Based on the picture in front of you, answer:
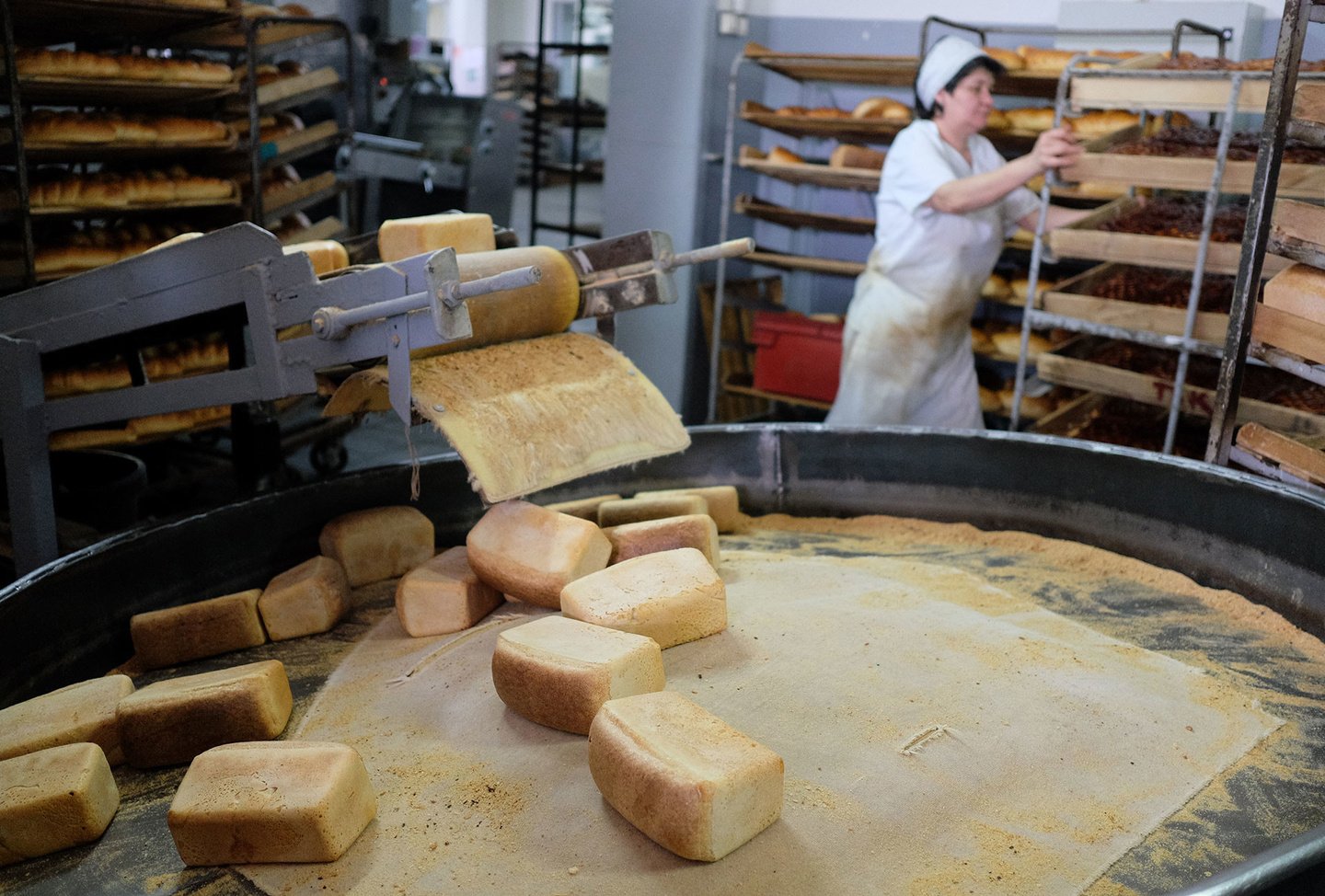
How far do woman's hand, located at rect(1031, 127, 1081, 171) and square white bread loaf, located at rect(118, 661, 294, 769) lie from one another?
2677 millimetres

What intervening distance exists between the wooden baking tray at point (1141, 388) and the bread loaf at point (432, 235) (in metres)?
2.00

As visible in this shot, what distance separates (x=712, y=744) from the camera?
4.38 ft

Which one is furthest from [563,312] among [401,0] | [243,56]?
[401,0]

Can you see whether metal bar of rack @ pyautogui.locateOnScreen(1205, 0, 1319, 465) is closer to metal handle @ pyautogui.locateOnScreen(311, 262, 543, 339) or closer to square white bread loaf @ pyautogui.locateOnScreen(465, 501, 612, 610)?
square white bread loaf @ pyautogui.locateOnScreen(465, 501, 612, 610)

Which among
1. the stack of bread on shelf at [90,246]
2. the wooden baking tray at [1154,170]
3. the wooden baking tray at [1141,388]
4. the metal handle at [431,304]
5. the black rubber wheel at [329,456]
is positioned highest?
the wooden baking tray at [1154,170]

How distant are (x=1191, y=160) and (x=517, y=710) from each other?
2571 millimetres

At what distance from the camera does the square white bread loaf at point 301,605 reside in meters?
A: 1.89

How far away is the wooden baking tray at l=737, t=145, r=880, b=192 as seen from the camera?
4.54m

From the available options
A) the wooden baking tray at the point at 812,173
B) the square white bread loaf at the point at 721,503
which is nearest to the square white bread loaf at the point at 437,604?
the square white bread loaf at the point at 721,503

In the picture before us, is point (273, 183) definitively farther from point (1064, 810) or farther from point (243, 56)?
point (1064, 810)

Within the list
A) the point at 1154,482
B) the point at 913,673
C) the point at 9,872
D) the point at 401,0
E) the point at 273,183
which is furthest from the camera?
the point at 401,0

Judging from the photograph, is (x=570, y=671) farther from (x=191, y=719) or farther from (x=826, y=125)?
(x=826, y=125)

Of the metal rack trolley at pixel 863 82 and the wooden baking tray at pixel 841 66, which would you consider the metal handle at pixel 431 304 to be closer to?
the metal rack trolley at pixel 863 82

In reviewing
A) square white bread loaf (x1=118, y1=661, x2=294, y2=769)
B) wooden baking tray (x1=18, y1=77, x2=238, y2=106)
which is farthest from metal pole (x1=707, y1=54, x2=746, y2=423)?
square white bread loaf (x1=118, y1=661, x2=294, y2=769)
